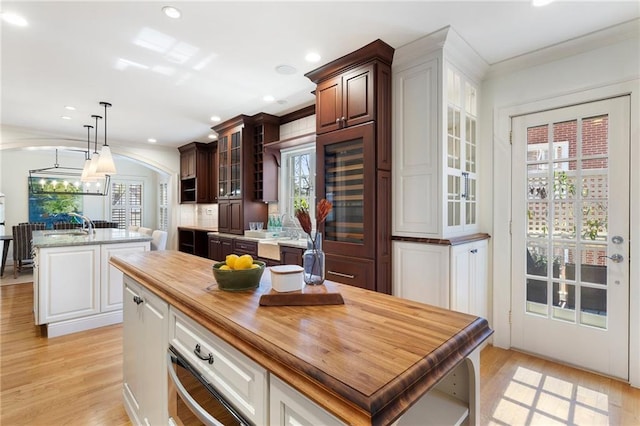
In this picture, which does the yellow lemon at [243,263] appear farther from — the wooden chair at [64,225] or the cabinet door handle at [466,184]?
the wooden chair at [64,225]

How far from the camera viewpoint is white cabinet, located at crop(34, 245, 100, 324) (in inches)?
123

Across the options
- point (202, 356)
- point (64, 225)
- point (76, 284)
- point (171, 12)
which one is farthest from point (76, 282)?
point (64, 225)

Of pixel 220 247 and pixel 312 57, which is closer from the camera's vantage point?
pixel 312 57

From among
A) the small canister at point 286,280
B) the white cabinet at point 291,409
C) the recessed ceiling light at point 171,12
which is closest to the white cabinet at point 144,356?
the small canister at point 286,280

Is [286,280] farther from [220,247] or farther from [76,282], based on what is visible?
[220,247]

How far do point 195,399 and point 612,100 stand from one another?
3.35 metres

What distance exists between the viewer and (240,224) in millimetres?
4609

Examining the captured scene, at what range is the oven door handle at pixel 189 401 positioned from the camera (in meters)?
1.00

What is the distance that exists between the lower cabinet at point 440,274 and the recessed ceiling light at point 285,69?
191 centimetres

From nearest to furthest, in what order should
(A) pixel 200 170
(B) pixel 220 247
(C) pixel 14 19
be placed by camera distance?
(C) pixel 14 19 < (B) pixel 220 247 < (A) pixel 200 170

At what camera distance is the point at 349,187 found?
9.32 ft

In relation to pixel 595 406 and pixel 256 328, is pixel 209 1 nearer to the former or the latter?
pixel 256 328

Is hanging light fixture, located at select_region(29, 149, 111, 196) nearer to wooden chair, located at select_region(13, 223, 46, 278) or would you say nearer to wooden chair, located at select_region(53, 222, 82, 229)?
wooden chair, located at select_region(53, 222, 82, 229)

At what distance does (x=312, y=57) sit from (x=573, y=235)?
8.85 ft
